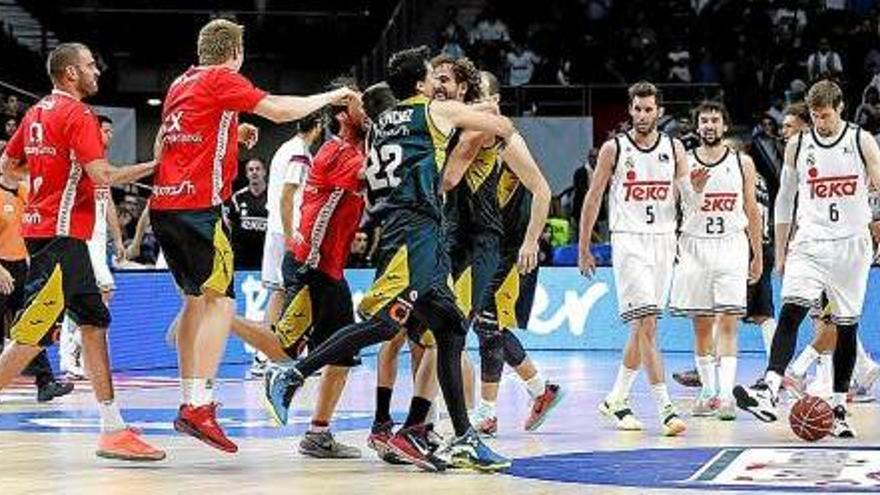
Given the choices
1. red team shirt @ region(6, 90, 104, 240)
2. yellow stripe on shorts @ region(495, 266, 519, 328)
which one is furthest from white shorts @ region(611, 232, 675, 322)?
red team shirt @ region(6, 90, 104, 240)

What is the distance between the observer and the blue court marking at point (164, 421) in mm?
11086

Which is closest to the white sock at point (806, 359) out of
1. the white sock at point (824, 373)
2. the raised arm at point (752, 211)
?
the white sock at point (824, 373)

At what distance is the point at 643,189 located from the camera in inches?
454

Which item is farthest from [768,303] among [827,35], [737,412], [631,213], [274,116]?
[827,35]

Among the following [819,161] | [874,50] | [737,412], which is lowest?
[737,412]

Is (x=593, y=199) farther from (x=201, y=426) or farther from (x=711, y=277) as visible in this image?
(x=201, y=426)

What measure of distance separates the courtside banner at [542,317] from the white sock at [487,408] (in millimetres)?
6808

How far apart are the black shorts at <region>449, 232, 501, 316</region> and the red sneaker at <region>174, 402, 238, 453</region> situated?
160 centimetres

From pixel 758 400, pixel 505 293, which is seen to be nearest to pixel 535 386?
pixel 505 293

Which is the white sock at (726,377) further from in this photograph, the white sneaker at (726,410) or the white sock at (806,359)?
the white sock at (806,359)

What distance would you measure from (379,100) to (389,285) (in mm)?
1008

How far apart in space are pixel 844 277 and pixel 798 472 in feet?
8.49

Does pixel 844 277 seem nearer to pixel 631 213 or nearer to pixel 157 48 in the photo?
pixel 631 213

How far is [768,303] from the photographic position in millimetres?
14453
